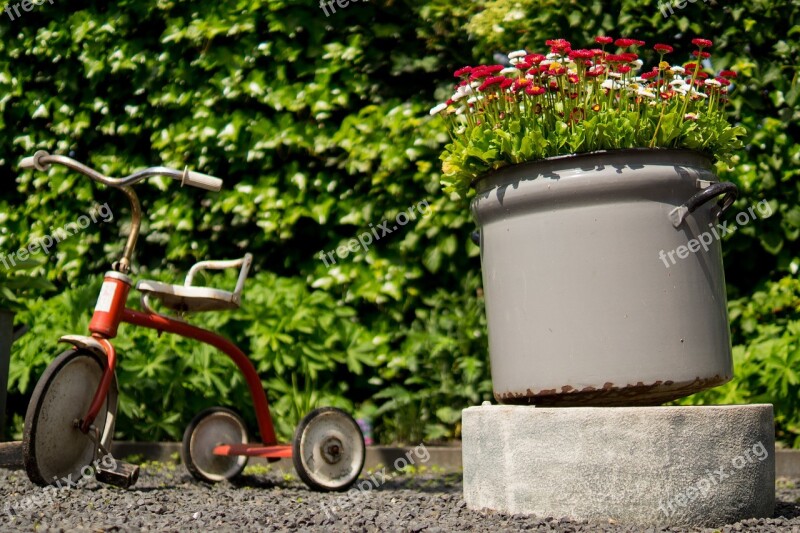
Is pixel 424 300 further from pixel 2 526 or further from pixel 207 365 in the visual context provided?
pixel 2 526

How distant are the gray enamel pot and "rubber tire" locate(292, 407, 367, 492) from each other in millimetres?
1106

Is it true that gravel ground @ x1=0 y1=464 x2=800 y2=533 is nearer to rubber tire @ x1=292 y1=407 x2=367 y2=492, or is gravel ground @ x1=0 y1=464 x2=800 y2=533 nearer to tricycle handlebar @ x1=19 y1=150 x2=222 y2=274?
rubber tire @ x1=292 y1=407 x2=367 y2=492

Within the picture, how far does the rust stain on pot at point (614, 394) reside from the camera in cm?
272

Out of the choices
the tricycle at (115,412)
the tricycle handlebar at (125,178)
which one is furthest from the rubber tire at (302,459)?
the tricycle handlebar at (125,178)

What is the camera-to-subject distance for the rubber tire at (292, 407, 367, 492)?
3.58 m

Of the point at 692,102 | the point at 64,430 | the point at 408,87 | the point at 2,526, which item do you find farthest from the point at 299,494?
the point at 408,87

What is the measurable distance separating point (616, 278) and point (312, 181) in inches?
105

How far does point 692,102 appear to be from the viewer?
2.96m

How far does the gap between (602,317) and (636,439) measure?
37cm

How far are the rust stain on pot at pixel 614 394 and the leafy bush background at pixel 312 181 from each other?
4.58 ft

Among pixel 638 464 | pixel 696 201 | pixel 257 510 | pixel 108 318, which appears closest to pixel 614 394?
pixel 638 464

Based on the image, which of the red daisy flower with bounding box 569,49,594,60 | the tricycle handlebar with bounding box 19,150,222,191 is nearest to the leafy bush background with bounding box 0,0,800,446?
the tricycle handlebar with bounding box 19,150,222,191

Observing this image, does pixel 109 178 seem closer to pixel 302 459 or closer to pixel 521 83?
pixel 302 459

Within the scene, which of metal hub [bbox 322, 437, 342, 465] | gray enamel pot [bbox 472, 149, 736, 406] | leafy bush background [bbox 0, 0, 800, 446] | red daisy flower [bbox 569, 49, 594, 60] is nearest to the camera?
gray enamel pot [bbox 472, 149, 736, 406]
